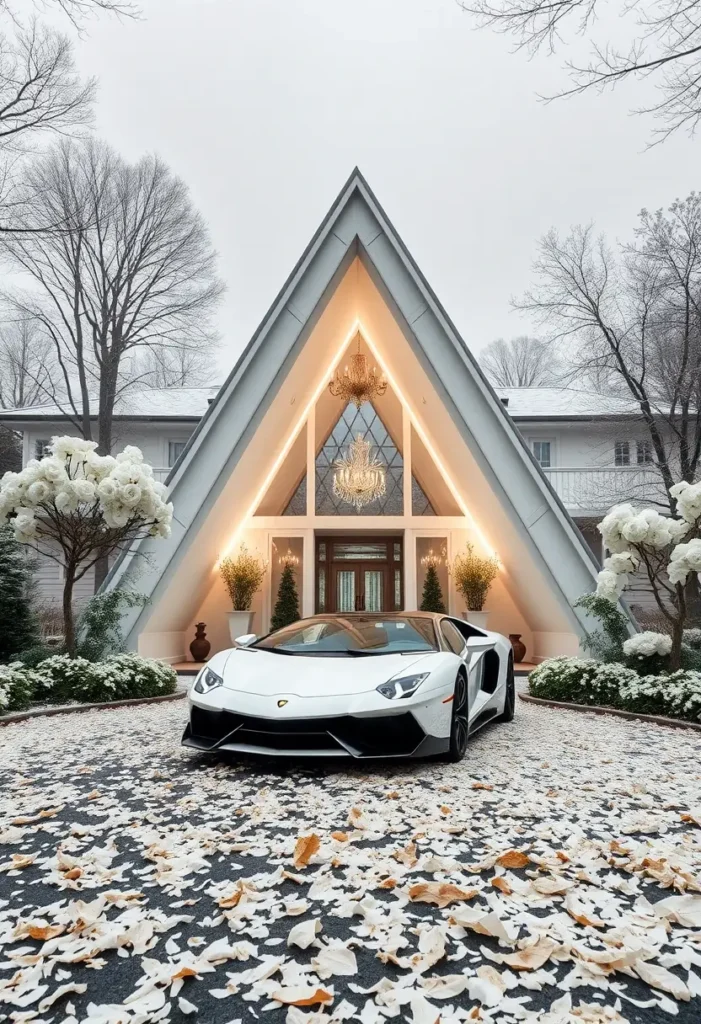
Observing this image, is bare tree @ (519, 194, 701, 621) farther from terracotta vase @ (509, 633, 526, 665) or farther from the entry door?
the entry door

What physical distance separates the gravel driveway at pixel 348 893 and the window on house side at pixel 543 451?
14.8m

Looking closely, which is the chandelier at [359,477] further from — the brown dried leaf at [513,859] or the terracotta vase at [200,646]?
the brown dried leaf at [513,859]

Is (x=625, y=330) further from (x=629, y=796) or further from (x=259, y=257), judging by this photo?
(x=259, y=257)

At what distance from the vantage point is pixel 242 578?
13.6 metres

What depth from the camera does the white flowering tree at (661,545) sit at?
6945 millimetres

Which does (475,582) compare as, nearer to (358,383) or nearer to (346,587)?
(346,587)

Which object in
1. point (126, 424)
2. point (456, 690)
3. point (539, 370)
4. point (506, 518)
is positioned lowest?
point (456, 690)

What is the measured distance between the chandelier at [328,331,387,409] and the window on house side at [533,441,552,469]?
23.2 ft

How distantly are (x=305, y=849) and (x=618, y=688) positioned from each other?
5842mm

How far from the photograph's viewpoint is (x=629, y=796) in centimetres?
411

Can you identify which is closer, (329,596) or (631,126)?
(631,126)

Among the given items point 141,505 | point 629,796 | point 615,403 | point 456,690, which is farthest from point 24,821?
point 615,403

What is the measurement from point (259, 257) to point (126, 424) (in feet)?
154

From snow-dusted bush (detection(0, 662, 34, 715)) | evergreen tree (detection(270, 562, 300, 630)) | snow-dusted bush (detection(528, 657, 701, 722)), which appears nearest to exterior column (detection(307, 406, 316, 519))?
evergreen tree (detection(270, 562, 300, 630))
